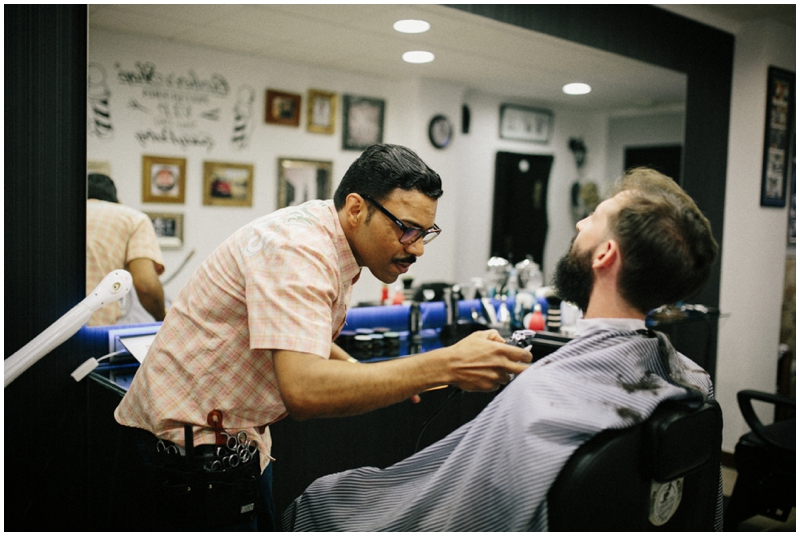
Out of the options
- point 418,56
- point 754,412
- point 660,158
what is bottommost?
point 754,412

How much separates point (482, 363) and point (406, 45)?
2619 mm

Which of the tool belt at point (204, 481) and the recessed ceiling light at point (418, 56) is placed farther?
the recessed ceiling light at point (418, 56)

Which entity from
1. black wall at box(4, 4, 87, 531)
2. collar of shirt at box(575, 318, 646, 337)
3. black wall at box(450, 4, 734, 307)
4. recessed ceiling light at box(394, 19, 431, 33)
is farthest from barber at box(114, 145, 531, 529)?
black wall at box(450, 4, 734, 307)

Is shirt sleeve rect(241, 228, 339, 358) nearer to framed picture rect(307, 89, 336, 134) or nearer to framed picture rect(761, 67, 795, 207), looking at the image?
framed picture rect(307, 89, 336, 134)

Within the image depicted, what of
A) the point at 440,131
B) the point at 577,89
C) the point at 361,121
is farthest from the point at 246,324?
the point at 577,89

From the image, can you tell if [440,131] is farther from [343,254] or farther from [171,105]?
[343,254]

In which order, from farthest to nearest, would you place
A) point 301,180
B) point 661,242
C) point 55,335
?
point 301,180
point 55,335
point 661,242

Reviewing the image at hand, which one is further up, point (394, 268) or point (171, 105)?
point (171, 105)

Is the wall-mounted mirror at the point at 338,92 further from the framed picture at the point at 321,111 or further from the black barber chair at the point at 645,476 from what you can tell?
the black barber chair at the point at 645,476

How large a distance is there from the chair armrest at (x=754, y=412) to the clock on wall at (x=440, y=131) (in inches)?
96.1

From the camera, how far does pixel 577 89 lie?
14.3ft

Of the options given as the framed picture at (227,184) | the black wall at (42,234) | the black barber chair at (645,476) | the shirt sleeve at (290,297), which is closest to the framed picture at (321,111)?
the framed picture at (227,184)

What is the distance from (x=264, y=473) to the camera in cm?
162

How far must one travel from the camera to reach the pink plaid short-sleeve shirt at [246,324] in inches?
46.0
